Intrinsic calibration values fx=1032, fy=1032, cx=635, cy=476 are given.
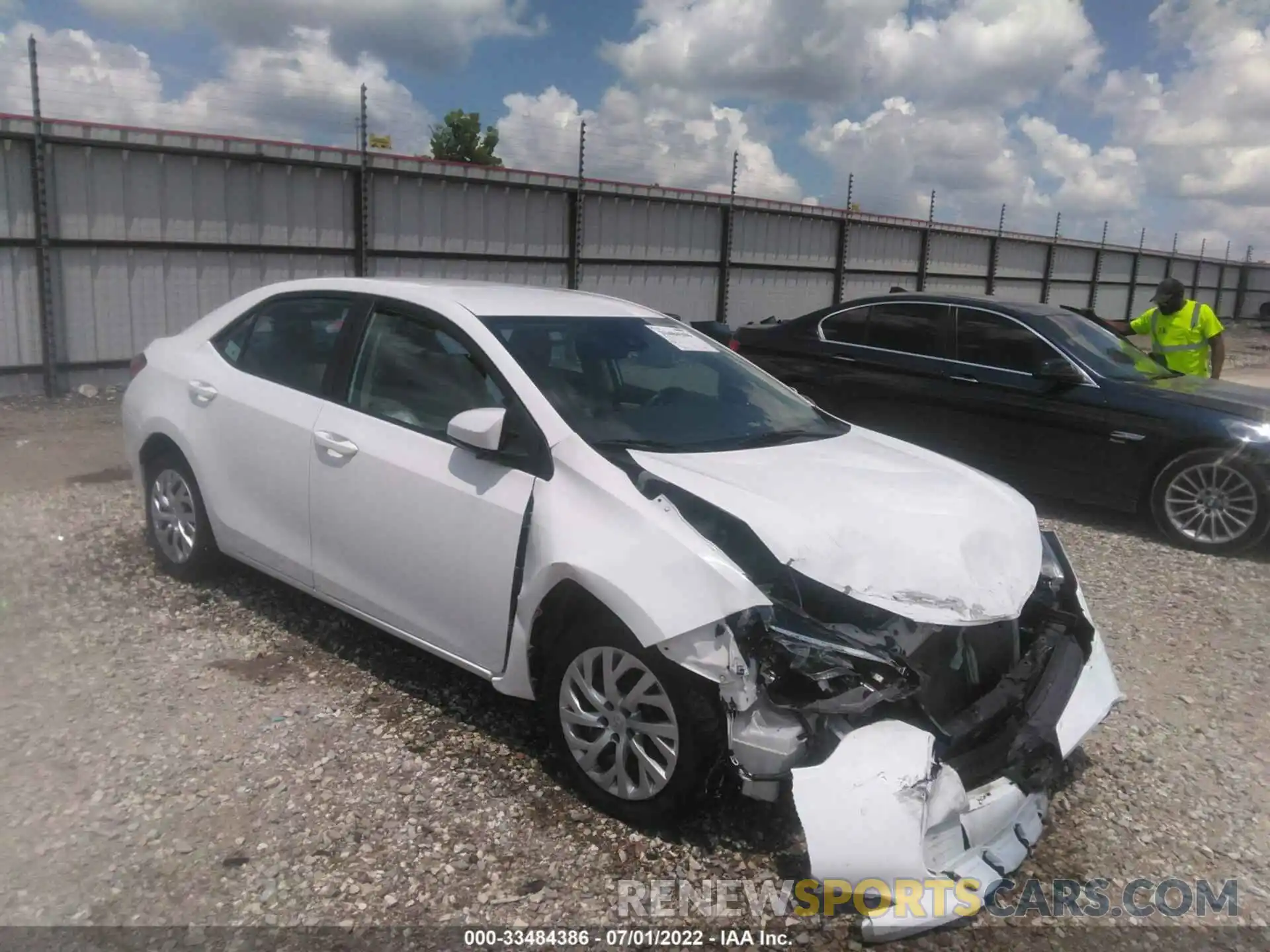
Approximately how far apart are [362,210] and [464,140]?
3316cm

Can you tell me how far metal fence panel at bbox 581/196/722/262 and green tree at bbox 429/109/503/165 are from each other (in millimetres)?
28694

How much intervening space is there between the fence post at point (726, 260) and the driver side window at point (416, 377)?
11.9 metres

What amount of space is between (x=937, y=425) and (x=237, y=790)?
226 inches

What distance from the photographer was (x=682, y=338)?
15.0ft

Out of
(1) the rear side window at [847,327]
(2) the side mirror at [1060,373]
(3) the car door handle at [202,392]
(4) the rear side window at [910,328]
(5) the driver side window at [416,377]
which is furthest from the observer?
(1) the rear side window at [847,327]

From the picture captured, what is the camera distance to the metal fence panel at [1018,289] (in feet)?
77.4

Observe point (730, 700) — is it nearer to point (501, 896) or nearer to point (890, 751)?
point (890, 751)

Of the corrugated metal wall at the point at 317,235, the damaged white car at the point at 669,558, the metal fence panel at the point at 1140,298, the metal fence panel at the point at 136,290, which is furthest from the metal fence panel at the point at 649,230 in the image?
the metal fence panel at the point at 1140,298

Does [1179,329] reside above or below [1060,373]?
above

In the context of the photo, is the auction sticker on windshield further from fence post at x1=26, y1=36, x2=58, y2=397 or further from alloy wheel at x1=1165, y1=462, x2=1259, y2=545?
fence post at x1=26, y1=36, x2=58, y2=397

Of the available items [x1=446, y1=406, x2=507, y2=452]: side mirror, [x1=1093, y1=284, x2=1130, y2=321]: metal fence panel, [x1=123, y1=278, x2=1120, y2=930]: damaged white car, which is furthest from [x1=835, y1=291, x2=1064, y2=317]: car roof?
[x1=1093, y1=284, x2=1130, y2=321]: metal fence panel

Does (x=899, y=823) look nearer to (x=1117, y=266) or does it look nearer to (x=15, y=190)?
(x=15, y=190)

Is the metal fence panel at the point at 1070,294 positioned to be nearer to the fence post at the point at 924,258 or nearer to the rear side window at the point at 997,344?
the fence post at the point at 924,258

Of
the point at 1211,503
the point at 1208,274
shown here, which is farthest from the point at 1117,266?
the point at 1211,503
